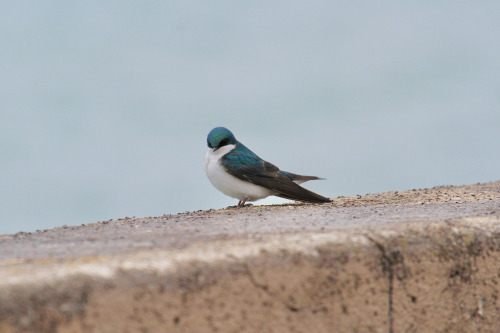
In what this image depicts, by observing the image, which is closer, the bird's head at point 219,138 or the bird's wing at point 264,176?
the bird's wing at point 264,176

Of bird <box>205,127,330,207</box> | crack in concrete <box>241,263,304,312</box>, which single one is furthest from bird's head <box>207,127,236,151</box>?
crack in concrete <box>241,263,304,312</box>

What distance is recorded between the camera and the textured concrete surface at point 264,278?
7.02 feet

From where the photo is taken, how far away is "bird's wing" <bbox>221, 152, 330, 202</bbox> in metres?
5.47

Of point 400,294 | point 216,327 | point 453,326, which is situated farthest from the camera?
point 453,326

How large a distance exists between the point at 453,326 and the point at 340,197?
3.08 metres

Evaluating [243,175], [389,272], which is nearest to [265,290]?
[389,272]

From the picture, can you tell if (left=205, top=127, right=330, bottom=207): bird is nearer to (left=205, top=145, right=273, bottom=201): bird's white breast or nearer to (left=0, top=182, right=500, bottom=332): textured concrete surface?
(left=205, top=145, right=273, bottom=201): bird's white breast

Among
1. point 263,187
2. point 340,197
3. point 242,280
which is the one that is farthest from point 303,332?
point 340,197

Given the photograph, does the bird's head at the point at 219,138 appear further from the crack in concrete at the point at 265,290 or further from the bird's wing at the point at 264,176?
the crack in concrete at the point at 265,290

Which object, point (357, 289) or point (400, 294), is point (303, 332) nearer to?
point (357, 289)

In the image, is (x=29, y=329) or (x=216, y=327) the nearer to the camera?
(x=29, y=329)

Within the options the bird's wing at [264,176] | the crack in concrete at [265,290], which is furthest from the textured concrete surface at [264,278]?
the bird's wing at [264,176]

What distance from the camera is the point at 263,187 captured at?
561 cm

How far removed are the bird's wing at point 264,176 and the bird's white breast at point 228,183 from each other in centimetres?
5
